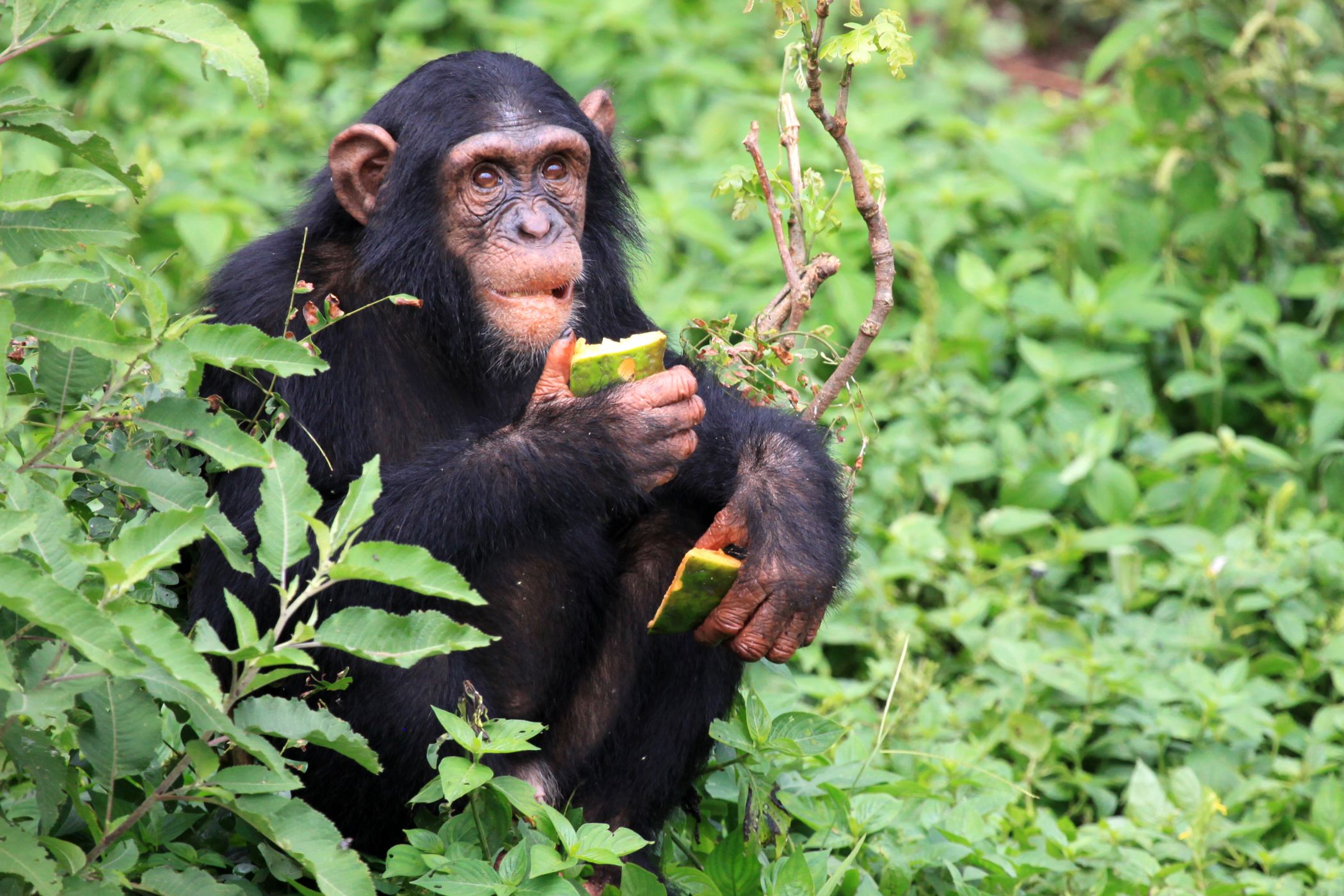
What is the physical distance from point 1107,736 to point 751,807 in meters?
1.59

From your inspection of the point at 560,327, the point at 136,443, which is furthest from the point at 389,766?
the point at 560,327

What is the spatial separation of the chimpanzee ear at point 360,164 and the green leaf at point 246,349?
4.39 feet

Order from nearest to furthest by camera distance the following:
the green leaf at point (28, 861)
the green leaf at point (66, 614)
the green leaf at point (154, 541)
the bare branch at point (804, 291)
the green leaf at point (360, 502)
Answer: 1. the green leaf at point (66, 614)
2. the green leaf at point (154, 541)
3. the green leaf at point (28, 861)
4. the green leaf at point (360, 502)
5. the bare branch at point (804, 291)

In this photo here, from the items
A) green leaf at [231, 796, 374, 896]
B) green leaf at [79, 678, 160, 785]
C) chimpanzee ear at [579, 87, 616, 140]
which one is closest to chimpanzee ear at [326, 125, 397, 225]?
chimpanzee ear at [579, 87, 616, 140]

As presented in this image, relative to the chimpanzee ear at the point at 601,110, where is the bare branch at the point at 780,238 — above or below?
below

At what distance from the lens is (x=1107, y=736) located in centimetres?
477

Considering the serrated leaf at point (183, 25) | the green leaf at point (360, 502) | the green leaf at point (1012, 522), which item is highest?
the serrated leaf at point (183, 25)

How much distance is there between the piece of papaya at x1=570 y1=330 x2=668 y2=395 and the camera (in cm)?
346

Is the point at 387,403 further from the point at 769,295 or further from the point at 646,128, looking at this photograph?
the point at 646,128

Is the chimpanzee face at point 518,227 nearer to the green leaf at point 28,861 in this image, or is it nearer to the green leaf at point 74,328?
the green leaf at point 74,328

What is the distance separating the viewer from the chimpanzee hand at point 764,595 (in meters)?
3.41

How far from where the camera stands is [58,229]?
2.76 m

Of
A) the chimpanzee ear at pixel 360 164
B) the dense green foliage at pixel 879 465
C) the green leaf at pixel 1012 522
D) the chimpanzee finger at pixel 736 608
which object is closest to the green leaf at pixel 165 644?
the dense green foliage at pixel 879 465

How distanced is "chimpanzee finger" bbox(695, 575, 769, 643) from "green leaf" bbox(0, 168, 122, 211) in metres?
1.58
